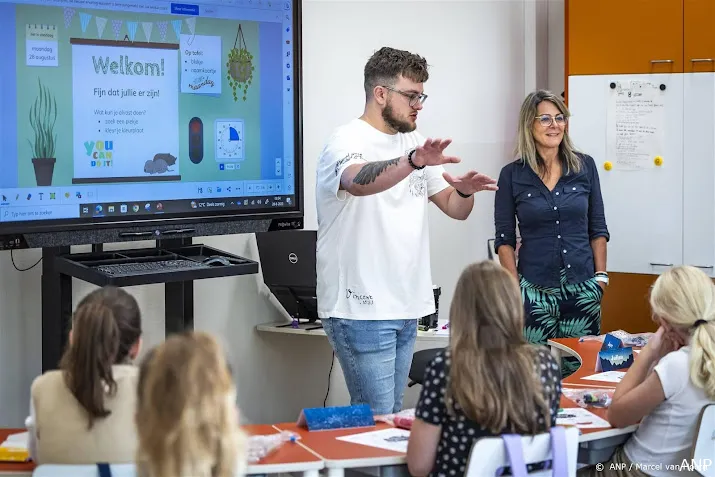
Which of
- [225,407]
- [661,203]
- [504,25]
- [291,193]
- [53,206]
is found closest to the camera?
[225,407]

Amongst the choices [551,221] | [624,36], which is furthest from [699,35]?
[551,221]

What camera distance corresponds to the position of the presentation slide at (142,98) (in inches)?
141

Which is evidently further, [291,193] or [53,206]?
[291,193]

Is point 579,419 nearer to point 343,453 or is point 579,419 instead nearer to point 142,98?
point 343,453

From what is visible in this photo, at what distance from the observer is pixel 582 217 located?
4.52 meters

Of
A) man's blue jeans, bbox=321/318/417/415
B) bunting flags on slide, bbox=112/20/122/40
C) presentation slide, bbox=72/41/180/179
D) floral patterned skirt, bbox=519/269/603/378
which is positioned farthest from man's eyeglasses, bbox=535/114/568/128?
bunting flags on slide, bbox=112/20/122/40

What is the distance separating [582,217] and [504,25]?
1.84 meters

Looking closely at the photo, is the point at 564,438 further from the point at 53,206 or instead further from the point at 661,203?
the point at 661,203

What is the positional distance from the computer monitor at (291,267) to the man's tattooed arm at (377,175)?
143 cm

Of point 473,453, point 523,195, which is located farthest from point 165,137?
point 473,453

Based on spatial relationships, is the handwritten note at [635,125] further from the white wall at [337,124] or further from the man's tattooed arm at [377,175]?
the man's tattooed arm at [377,175]

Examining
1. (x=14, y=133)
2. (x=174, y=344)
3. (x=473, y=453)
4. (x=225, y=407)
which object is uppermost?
(x=14, y=133)

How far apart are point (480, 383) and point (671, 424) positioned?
0.78 meters

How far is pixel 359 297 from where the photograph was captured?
3381mm
